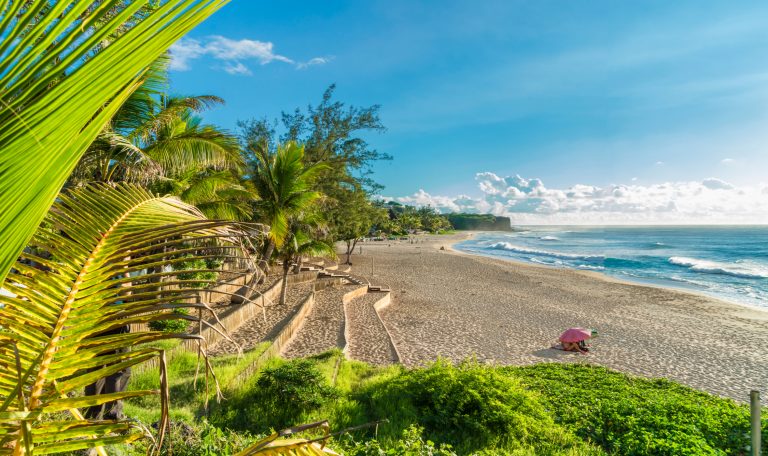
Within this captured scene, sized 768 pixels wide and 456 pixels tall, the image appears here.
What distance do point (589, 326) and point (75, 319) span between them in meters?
19.4

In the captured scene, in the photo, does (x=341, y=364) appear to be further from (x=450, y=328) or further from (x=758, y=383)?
(x=758, y=383)

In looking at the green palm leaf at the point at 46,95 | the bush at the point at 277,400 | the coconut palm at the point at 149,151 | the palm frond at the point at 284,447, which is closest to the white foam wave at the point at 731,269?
the bush at the point at 277,400

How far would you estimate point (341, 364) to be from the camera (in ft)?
32.1

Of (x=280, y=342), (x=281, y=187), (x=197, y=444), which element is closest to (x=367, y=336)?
(x=280, y=342)

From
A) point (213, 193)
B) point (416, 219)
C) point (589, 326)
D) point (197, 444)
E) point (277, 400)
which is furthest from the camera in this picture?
point (416, 219)

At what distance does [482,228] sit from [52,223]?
195824mm

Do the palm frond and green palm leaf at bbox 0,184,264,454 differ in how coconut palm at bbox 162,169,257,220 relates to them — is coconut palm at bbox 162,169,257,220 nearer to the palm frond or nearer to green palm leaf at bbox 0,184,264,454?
green palm leaf at bbox 0,184,264,454

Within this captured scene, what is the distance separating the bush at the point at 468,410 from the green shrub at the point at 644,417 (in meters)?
0.68

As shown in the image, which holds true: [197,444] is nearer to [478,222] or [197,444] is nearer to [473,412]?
[473,412]

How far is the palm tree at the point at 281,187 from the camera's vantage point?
1232 cm

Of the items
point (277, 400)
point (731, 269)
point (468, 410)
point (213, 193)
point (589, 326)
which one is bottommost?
point (731, 269)

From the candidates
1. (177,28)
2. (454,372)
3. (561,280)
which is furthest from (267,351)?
(561,280)

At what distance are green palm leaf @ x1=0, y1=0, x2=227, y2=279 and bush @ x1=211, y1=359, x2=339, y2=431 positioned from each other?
21.6 ft

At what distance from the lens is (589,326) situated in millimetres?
17250
